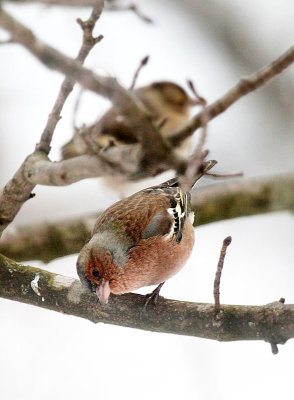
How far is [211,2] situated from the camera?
755 centimetres

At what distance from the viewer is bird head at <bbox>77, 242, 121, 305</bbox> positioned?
3.41 meters

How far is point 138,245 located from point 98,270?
17.6 inches

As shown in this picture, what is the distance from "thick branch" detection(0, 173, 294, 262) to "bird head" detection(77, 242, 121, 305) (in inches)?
33.7

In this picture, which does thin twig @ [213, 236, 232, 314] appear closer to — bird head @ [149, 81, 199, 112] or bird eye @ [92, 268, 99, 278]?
bird eye @ [92, 268, 99, 278]

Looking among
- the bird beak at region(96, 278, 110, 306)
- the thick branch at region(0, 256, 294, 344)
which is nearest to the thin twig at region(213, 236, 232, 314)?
the thick branch at region(0, 256, 294, 344)

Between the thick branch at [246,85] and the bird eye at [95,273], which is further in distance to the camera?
the bird eye at [95,273]

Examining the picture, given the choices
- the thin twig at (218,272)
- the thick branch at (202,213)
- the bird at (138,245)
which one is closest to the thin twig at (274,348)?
the thin twig at (218,272)

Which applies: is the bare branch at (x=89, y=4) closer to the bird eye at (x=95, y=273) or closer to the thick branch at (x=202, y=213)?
the bird eye at (x=95, y=273)

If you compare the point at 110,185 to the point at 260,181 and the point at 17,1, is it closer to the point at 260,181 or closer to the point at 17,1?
the point at 260,181

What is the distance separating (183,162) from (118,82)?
1.13ft

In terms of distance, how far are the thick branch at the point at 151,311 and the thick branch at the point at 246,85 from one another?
1.25 meters

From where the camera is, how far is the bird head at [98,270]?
3.41m

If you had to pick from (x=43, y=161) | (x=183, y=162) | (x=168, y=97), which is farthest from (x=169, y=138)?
(x=168, y=97)

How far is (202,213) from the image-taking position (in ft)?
16.5
